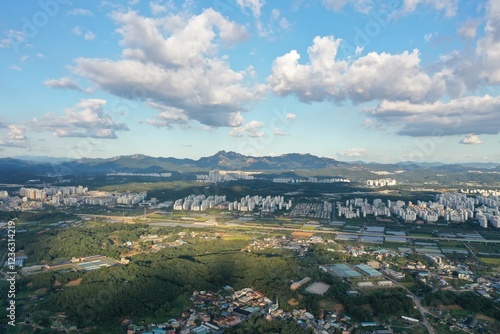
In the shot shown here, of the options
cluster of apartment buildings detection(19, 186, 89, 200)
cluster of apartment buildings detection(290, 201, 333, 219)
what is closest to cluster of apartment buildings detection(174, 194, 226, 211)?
cluster of apartment buildings detection(290, 201, 333, 219)

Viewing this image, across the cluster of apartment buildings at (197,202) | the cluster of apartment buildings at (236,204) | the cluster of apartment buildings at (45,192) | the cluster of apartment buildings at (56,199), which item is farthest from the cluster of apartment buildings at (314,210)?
the cluster of apartment buildings at (45,192)

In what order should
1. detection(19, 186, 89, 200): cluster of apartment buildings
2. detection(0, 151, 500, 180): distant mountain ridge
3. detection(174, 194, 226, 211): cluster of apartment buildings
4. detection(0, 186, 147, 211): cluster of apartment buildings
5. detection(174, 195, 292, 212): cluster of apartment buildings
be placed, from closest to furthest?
detection(0, 186, 147, 211): cluster of apartment buildings, detection(174, 195, 292, 212): cluster of apartment buildings, detection(174, 194, 226, 211): cluster of apartment buildings, detection(19, 186, 89, 200): cluster of apartment buildings, detection(0, 151, 500, 180): distant mountain ridge

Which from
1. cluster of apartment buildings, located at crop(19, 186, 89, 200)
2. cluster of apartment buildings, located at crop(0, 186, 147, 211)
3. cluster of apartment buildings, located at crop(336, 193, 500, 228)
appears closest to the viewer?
cluster of apartment buildings, located at crop(336, 193, 500, 228)

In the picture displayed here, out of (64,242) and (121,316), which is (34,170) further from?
(121,316)

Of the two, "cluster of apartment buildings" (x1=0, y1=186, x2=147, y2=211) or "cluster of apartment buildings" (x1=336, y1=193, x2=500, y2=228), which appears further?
"cluster of apartment buildings" (x1=0, y1=186, x2=147, y2=211)

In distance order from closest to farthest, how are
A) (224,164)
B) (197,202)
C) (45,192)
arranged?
(197,202) → (45,192) → (224,164)

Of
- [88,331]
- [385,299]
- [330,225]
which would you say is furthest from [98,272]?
[330,225]

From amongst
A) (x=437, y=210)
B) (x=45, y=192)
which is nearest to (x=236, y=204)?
(x=437, y=210)

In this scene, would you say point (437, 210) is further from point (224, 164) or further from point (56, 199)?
point (224, 164)

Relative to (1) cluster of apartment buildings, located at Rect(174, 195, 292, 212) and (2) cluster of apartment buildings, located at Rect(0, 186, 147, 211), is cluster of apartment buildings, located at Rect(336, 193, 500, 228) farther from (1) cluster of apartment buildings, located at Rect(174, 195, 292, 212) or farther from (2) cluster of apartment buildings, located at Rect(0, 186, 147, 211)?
(2) cluster of apartment buildings, located at Rect(0, 186, 147, 211)

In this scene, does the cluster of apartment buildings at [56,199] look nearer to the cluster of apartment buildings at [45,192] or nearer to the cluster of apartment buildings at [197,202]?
the cluster of apartment buildings at [45,192]

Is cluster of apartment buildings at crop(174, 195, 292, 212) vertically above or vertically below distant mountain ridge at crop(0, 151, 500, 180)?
below
